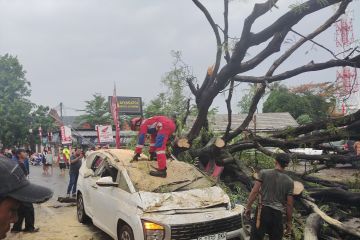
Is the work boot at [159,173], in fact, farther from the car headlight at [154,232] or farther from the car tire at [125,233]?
the car headlight at [154,232]

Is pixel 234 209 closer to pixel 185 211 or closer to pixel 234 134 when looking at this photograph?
pixel 185 211

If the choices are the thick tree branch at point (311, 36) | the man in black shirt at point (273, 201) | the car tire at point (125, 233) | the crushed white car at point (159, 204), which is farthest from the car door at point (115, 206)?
the thick tree branch at point (311, 36)

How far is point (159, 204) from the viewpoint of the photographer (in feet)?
19.6

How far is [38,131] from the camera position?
45312 mm

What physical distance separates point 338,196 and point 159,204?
3.99 m

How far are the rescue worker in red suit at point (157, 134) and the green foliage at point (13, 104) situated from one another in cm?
3825

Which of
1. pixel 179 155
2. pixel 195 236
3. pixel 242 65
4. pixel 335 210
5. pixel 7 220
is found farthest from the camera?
pixel 179 155

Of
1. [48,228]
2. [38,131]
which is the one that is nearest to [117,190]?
[48,228]

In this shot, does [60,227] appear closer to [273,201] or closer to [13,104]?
[273,201]

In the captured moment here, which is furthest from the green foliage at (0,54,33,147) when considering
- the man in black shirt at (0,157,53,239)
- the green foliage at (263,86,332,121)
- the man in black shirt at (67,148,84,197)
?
the man in black shirt at (0,157,53,239)

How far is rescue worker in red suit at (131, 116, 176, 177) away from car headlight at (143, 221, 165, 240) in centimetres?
157

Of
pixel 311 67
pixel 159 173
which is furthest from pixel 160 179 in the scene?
pixel 311 67

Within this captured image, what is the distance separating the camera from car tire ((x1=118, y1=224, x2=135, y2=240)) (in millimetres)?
5930

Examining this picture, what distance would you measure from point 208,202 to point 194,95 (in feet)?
16.2
